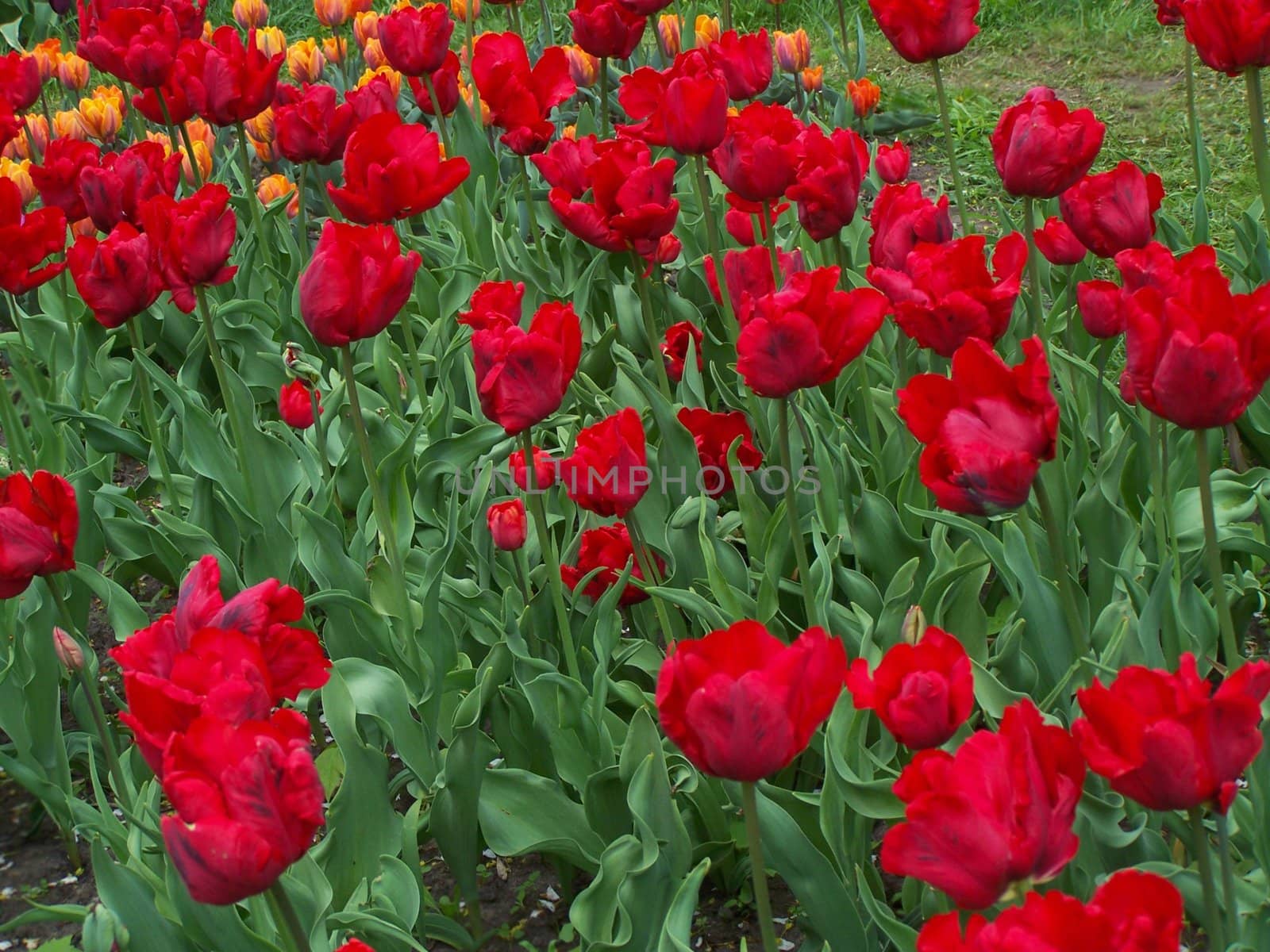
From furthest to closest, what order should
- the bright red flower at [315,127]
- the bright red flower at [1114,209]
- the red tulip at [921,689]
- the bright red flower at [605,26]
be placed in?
the bright red flower at [605,26]
the bright red flower at [315,127]
the bright red flower at [1114,209]
the red tulip at [921,689]

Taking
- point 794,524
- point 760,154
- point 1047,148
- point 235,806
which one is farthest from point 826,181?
point 235,806

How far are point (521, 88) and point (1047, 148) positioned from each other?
52.2 inches

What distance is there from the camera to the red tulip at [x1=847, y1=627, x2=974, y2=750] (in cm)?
126

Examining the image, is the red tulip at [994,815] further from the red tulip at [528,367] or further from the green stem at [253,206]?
the green stem at [253,206]

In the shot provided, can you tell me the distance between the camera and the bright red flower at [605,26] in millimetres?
2951

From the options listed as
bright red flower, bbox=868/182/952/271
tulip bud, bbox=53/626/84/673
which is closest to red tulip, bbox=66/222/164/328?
tulip bud, bbox=53/626/84/673

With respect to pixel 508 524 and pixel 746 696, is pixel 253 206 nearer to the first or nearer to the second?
pixel 508 524

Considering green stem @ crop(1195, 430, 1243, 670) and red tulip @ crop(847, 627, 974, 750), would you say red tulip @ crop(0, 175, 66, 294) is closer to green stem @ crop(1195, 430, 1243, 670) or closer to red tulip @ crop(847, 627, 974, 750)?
red tulip @ crop(847, 627, 974, 750)

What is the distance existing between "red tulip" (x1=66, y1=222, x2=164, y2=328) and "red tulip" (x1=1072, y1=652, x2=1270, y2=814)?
162 centimetres

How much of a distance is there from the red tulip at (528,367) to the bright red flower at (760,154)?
561 millimetres

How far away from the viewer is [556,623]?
7.29 feet

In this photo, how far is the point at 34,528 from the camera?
1.66 m

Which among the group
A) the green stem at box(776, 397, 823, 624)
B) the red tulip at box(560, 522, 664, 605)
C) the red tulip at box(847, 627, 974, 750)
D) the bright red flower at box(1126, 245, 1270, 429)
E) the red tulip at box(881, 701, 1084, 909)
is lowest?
the red tulip at box(560, 522, 664, 605)

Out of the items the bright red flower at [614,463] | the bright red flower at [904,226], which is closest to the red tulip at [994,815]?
the bright red flower at [614,463]
